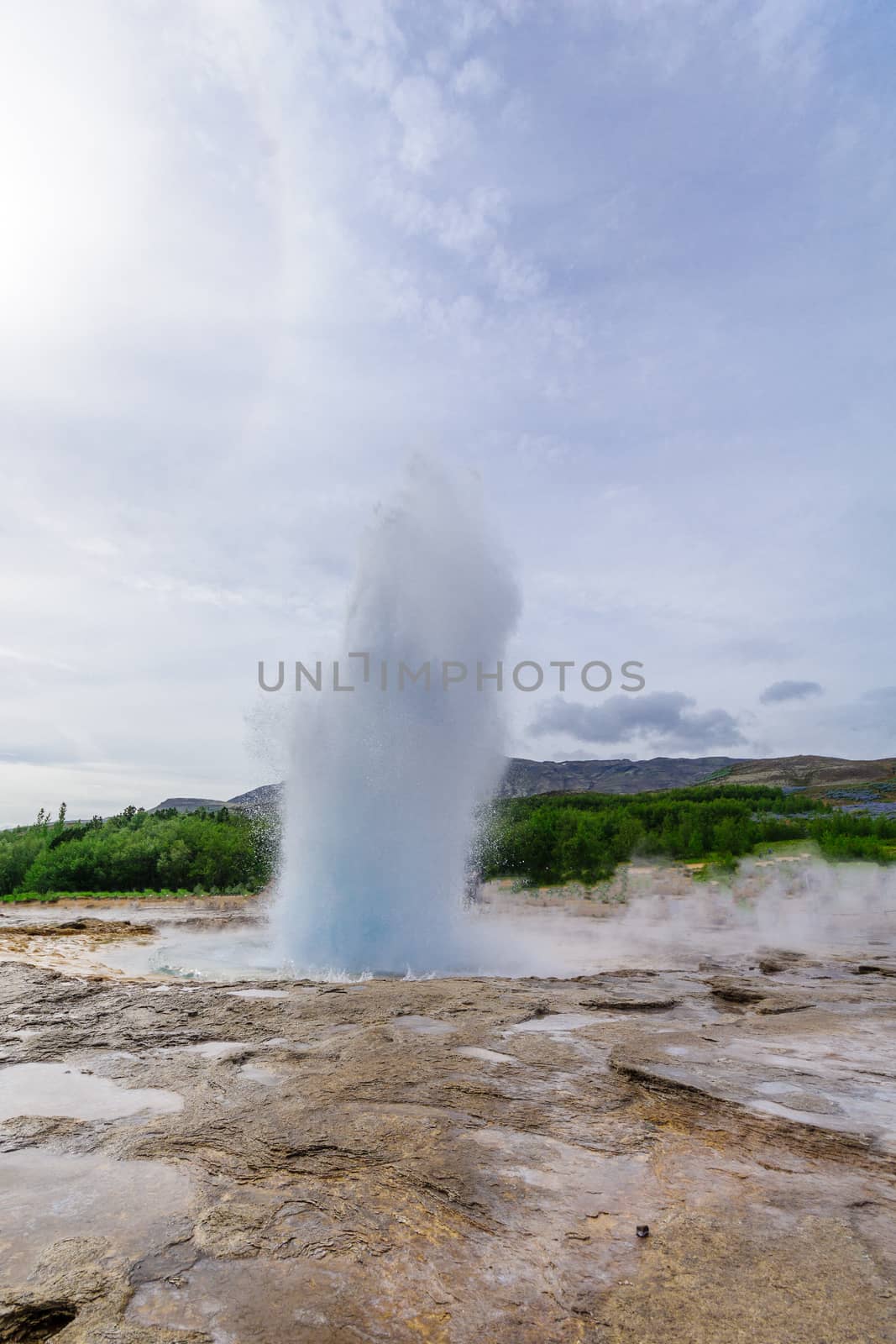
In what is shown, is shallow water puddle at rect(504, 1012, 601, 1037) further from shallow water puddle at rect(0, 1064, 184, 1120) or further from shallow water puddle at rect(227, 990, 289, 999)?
shallow water puddle at rect(0, 1064, 184, 1120)

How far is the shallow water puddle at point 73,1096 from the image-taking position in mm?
4777

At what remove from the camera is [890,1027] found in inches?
294

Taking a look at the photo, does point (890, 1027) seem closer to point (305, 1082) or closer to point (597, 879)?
point (305, 1082)

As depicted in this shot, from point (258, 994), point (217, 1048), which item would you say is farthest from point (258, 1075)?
point (258, 994)

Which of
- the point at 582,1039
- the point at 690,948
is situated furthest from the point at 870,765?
the point at 582,1039

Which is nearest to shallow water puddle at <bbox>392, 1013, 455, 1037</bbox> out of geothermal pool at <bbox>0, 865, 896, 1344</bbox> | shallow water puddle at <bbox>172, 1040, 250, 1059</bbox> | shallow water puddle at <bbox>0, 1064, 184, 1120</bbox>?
geothermal pool at <bbox>0, 865, 896, 1344</bbox>

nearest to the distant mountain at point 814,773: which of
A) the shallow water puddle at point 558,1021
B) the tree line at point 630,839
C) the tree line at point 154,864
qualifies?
the tree line at point 630,839

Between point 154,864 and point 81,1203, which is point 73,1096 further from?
point 154,864

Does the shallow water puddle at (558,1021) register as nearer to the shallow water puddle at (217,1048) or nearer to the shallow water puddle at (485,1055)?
the shallow water puddle at (485,1055)

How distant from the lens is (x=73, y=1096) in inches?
201

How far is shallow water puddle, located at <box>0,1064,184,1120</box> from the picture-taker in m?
4.78

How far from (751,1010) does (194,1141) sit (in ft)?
22.8

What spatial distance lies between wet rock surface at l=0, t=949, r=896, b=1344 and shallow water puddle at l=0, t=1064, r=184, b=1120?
0.09ft

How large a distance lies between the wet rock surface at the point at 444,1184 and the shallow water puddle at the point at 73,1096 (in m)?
0.03
